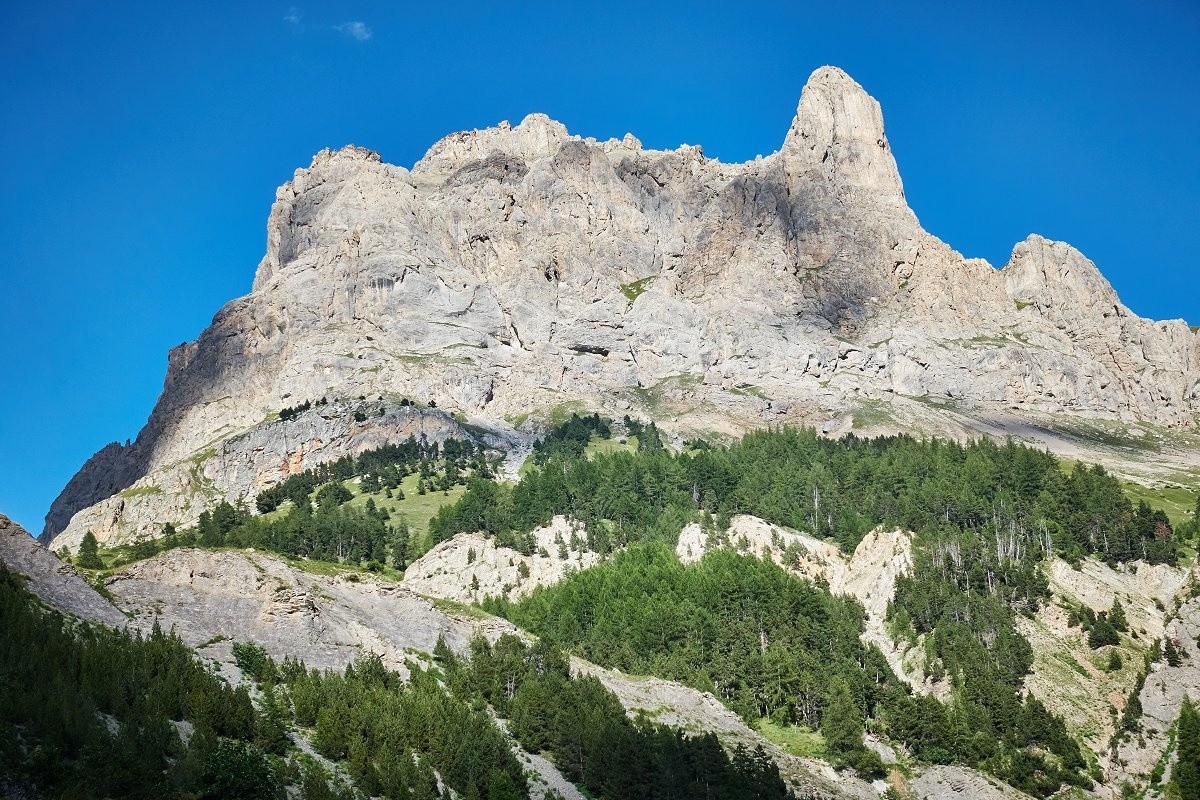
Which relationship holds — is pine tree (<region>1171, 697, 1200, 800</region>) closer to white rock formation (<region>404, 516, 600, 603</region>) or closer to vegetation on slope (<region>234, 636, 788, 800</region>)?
vegetation on slope (<region>234, 636, 788, 800</region>)

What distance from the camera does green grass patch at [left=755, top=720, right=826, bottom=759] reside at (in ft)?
303

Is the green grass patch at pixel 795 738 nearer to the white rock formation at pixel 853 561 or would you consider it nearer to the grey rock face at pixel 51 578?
the white rock formation at pixel 853 561

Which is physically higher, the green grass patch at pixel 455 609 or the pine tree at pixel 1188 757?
the green grass patch at pixel 455 609

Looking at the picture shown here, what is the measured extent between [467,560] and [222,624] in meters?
65.9

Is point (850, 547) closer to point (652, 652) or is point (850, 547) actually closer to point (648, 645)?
point (648, 645)

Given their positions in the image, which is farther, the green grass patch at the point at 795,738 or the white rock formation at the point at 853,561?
the white rock formation at the point at 853,561

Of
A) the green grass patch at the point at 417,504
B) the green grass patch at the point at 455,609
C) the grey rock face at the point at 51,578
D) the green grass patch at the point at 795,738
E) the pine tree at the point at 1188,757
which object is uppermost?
the green grass patch at the point at 417,504

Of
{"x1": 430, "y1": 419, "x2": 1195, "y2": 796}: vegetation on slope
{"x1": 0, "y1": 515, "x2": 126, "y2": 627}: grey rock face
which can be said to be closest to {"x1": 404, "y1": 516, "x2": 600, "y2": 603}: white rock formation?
{"x1": 430, "y1": 419, "x2": 1195, "y2": 796}: vegetation on slope

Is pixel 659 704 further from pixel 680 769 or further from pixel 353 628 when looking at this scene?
pixel 353 628


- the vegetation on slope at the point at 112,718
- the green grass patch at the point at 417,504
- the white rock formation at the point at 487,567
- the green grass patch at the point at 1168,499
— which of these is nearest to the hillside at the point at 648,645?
the vegetation on slope at the point at 112,718

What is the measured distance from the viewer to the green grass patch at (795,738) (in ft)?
303

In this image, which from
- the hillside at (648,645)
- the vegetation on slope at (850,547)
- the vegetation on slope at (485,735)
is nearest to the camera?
the hillside at (648,645)

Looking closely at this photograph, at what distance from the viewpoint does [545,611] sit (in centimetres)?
12662

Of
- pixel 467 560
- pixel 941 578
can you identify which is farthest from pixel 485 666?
pixel 941 578
